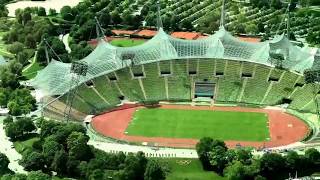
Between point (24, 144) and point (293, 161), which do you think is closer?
point (293, 161)

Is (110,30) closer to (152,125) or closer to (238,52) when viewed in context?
(238,52)

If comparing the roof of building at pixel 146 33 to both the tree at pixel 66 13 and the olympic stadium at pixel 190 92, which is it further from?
the olympic stadium at pixel 190 92

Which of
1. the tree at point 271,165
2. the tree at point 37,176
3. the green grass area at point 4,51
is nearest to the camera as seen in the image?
the tree at point 37,176

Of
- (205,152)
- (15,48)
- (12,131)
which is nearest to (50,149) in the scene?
(12,131)

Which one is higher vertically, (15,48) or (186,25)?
(15,48)

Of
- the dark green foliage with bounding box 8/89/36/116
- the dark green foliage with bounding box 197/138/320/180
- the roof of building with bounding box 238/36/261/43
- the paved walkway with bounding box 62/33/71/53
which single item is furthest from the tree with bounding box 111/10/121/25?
the dark green foliage with bounding box 197/138/320/180

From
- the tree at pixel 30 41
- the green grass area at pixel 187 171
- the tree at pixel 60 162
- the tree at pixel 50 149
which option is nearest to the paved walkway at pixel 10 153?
the tree at pixel 50 149

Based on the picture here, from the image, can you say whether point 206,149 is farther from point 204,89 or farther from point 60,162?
point 204,89
